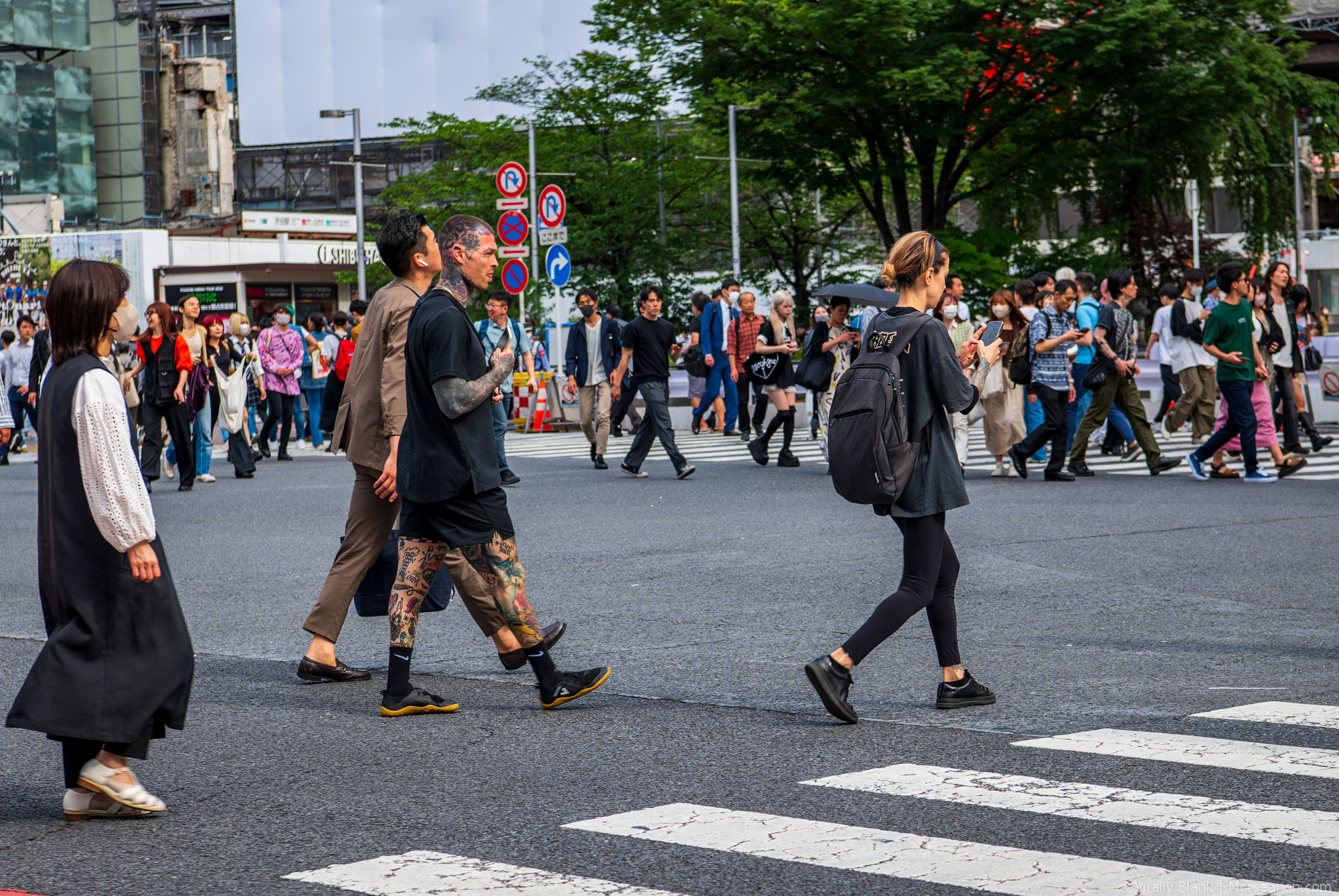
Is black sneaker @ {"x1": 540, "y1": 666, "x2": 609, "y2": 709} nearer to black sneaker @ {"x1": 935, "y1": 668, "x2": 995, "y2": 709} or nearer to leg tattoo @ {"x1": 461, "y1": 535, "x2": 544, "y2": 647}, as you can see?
leg tattoo @ {"x1": 461, "y1": 535, "x2": 544, "y2": 647}

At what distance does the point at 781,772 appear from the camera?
16.4ft

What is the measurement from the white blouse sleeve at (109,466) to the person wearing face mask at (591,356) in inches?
540

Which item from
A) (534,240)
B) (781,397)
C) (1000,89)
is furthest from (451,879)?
(1000,89)

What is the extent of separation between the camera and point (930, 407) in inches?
228

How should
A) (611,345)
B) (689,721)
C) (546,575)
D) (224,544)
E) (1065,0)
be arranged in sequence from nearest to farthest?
(689,721) → (546,575) → (224,544) → (611,345) → (1065,0)

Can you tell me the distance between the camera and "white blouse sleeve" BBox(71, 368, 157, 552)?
4.52m

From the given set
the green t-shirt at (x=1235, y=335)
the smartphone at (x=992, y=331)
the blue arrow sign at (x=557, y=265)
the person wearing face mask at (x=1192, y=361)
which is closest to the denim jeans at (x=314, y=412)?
the blue arrow sign at (x=557, y=265)

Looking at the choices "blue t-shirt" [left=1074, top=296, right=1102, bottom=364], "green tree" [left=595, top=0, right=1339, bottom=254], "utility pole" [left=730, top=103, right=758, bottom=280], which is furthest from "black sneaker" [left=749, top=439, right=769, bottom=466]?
"utility pole" [left=730, top=103, right=758, bottom=280]

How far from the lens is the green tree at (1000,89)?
96.1 ft

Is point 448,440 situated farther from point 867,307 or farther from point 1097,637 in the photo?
point 867,307

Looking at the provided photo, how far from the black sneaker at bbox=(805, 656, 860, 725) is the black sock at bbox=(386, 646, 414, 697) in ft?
4.80

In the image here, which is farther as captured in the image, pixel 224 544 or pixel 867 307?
pixel 867 307

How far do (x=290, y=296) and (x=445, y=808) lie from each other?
5996cm

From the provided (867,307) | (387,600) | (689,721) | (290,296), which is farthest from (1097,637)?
(290,296)
